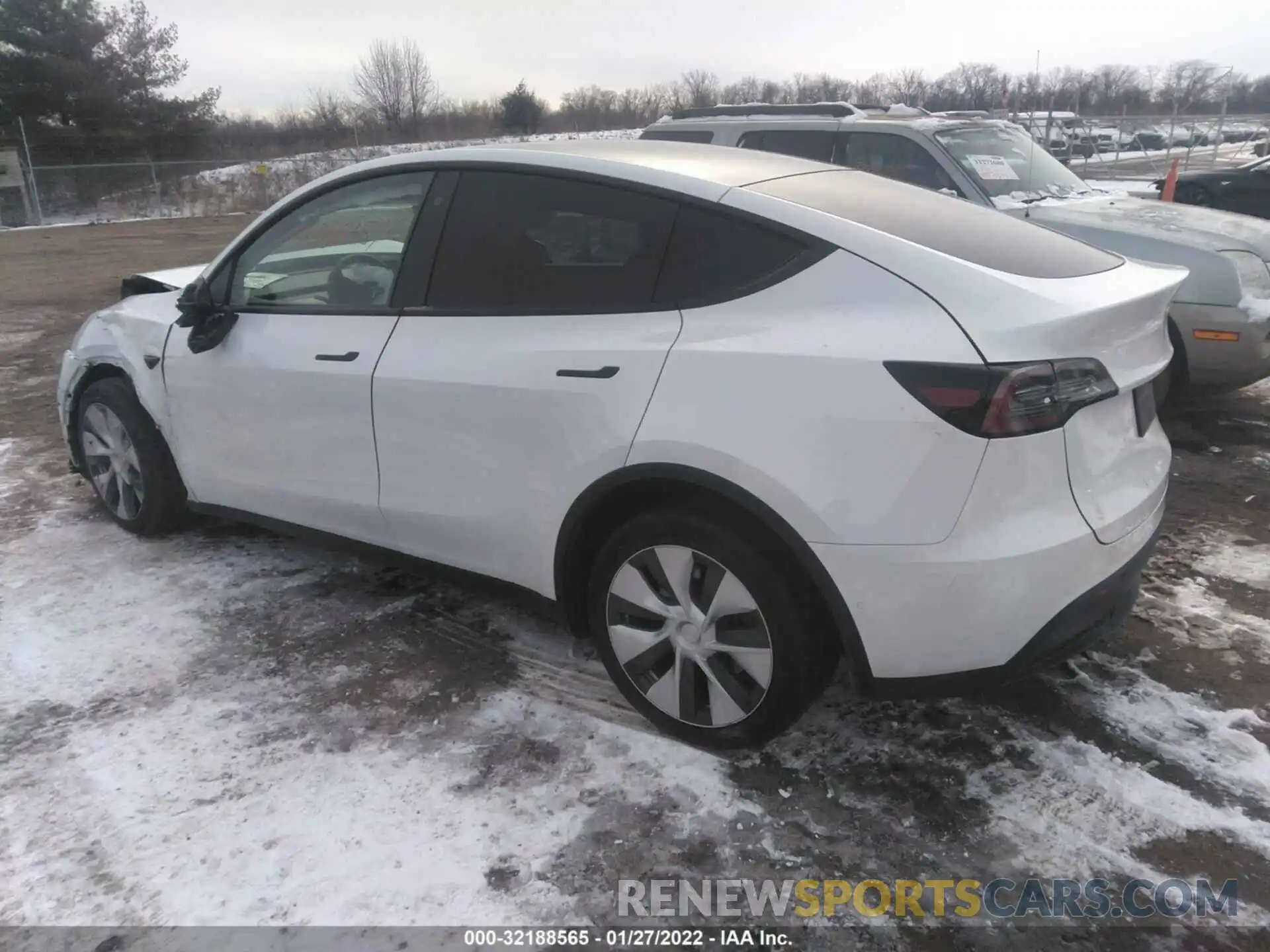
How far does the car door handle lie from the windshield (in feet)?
15.1

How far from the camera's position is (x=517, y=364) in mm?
2848

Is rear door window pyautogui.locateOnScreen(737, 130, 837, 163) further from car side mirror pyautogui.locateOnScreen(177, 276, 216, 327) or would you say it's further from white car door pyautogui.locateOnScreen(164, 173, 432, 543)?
car side mirror pyautogui.locateOnScreen(177, 276, 216, 327)

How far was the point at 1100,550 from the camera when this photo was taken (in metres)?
2.38

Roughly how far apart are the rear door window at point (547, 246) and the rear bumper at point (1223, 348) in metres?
3.87

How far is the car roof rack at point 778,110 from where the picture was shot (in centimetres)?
737

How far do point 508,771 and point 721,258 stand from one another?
1.62m

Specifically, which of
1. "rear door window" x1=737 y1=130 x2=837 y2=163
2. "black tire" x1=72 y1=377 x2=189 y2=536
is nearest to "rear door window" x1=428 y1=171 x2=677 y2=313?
"black tire" x1=72 y1=377 x2=189 y2=536

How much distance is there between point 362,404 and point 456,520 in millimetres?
547

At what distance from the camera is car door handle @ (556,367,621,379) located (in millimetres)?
2641

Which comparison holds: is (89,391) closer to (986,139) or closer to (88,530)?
(88,530)

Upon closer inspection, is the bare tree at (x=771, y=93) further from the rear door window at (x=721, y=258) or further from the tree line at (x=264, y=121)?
the rear door window at (x=721, y=258)

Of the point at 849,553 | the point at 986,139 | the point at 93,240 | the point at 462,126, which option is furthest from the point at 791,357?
the point at 462,126

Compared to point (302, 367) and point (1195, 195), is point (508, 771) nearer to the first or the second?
point (302, 367)

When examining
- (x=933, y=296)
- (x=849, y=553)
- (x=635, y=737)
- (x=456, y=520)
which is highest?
(x=933, y=296)
